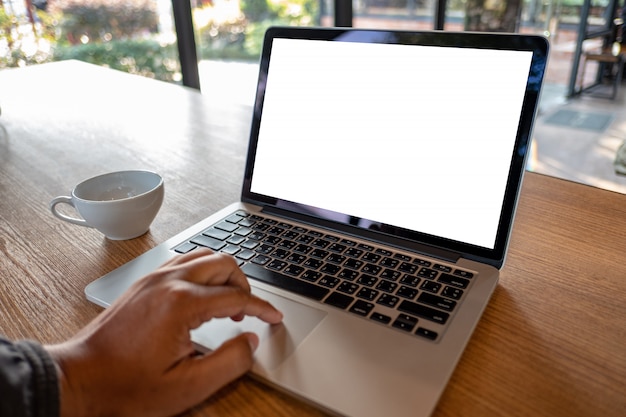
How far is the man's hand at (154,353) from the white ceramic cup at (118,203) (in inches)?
9.2

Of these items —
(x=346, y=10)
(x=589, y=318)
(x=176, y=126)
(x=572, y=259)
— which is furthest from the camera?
(x=346, y=10)

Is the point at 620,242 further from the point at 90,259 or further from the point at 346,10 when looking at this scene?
the point at 346,10

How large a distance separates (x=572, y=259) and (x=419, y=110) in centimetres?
28

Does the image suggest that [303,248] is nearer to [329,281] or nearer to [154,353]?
[329,281]

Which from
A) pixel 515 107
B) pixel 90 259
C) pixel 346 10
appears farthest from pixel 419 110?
pixel 346 10

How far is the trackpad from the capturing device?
1.52 feet

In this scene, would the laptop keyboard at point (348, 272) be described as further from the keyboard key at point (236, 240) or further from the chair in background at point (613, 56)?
the chair in background at point (613, 56)

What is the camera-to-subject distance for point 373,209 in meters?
0.65

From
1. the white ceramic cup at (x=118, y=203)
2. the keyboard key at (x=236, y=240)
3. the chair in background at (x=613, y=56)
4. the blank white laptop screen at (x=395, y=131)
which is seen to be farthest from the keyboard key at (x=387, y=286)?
the chair in background at (x=613, y=56)

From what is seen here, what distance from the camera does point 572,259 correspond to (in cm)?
64

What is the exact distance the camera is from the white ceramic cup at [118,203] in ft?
2.20

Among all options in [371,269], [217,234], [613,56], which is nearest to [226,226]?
[217,234]

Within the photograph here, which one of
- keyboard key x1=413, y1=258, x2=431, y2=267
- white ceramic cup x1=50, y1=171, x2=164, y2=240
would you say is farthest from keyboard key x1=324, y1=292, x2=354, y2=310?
white ceramic cup x1=50, y1=171, x2=164, y2=240

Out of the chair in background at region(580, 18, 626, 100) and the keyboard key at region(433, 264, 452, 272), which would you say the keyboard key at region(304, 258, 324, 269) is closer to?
the keyboard key at region(433, 264, 452, 272)
